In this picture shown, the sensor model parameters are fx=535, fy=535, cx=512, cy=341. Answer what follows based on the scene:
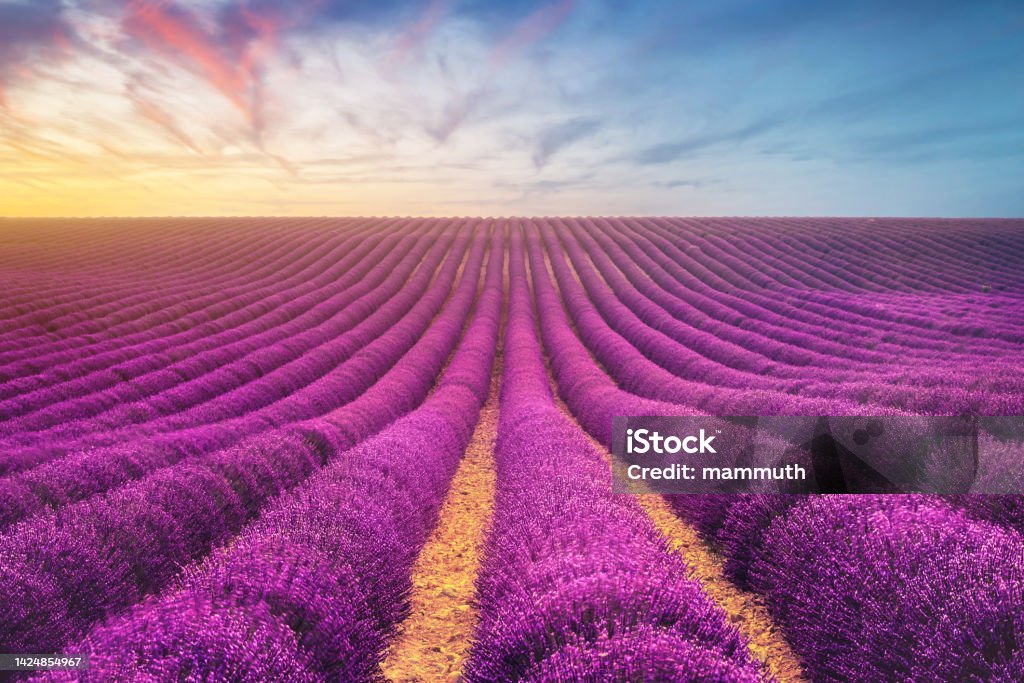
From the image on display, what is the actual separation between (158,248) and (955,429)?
134 ft

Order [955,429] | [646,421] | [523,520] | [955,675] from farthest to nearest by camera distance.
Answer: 1. [646,421]
2. [955,429]
3. [523,520]
4. [955,675]

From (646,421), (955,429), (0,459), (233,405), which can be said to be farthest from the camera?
(233,405)

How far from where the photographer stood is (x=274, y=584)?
293cm

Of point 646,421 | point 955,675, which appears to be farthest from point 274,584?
point 646,421

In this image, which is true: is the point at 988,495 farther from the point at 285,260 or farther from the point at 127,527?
the point at 285,260
